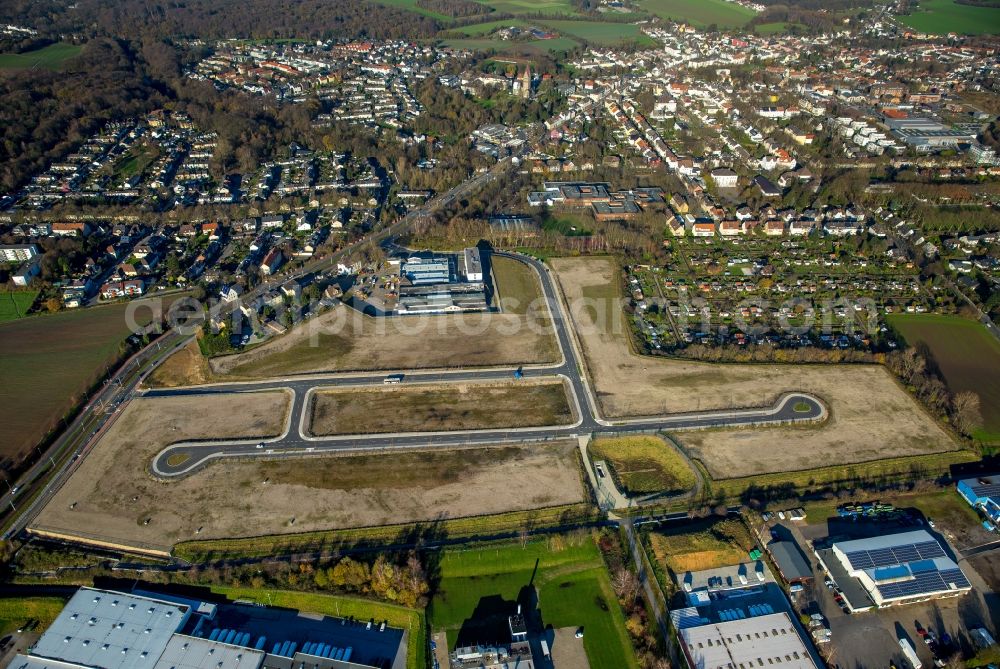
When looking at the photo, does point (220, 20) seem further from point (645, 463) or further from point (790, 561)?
point (790, 561)

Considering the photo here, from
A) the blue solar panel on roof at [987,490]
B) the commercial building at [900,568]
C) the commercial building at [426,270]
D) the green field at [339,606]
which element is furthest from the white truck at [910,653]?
the commercial building at [426,270]

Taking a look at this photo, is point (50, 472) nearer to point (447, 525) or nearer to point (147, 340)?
point (147, 340)

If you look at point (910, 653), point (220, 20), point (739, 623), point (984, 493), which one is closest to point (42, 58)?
point (220, 20)

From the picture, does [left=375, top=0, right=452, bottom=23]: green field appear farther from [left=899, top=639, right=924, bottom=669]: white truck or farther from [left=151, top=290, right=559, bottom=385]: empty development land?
[left=899, top=639, right=924, bottom=669]: white truck

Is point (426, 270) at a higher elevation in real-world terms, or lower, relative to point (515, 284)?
higher

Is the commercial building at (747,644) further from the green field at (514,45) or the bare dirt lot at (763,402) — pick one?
the green field at (514,45)

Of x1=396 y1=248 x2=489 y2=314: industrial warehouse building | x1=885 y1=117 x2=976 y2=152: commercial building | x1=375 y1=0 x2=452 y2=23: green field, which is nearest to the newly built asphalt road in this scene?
x1=396 y1=248 x2=489 y2=314: industrial warehouse building
